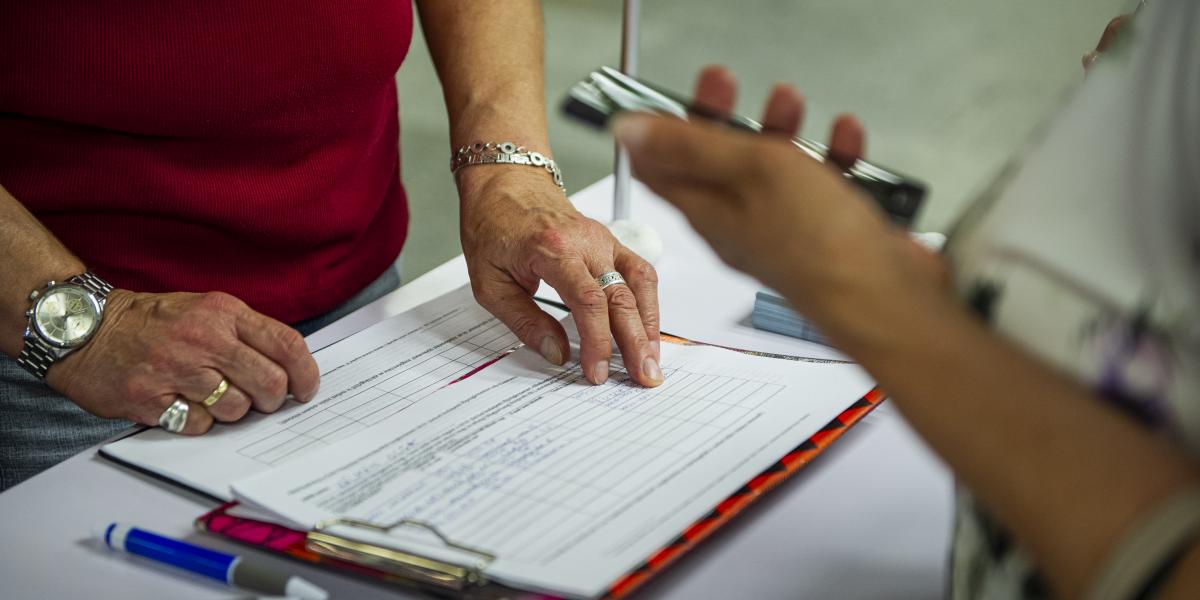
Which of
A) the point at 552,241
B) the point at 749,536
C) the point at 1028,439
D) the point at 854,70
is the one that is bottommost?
the point at 854,70

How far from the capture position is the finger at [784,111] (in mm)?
545

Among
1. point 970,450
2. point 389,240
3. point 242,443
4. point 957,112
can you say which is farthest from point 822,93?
point 970,450

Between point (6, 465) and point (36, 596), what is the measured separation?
0.42m

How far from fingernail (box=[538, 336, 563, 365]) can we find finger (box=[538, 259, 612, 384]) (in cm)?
2

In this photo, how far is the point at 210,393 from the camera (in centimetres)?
79

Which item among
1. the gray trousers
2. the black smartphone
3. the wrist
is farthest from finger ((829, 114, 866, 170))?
the gray trousers

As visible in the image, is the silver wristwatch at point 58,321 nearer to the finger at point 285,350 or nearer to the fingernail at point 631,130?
the finger at point 285,350

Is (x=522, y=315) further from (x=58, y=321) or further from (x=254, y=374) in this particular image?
(x=58, y=321)

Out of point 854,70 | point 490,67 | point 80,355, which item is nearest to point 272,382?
point 80,355

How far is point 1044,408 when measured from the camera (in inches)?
15.4

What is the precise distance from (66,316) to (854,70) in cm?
331

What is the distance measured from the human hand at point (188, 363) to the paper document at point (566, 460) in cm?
10

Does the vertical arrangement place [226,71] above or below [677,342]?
above

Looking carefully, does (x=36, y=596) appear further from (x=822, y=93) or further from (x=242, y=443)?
(x=822, y=93)
